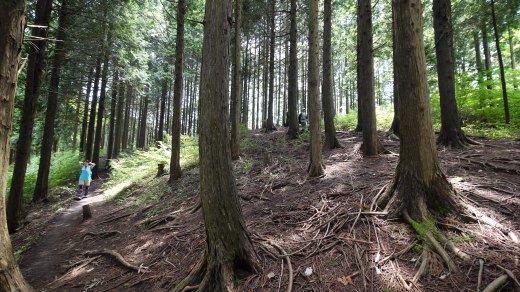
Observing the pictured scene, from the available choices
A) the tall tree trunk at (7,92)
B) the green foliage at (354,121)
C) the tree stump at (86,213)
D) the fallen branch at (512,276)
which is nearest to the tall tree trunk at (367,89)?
the fallen branch at (512,276)

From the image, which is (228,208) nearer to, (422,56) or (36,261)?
(422,56)

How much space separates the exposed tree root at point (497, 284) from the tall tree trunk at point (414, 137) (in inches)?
48.9

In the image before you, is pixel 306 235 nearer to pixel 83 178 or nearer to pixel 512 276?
pixel 512 276

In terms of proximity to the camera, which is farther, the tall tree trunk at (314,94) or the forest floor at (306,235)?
the tall tree trunk at (314,94)

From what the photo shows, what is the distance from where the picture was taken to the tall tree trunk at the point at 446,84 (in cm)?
779

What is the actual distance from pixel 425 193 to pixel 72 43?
13.4 metres

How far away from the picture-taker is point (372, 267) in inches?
134

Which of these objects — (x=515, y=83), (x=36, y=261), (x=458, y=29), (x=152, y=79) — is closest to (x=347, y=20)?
(x=458, y=29)

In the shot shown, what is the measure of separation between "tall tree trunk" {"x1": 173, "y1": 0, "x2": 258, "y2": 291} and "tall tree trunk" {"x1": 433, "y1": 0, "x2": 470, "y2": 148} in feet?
22.4

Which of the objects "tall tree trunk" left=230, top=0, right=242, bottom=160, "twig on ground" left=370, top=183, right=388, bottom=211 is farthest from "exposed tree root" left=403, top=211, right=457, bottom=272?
"tall tree trunk" left=230, top=0, right=242, bottom=160

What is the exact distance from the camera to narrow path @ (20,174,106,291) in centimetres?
579

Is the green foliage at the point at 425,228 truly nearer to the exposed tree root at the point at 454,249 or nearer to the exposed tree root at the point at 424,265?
the exposed tree root at the point at 454,249

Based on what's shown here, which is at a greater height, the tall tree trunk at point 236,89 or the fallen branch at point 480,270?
the tall tree trunk at point 236,89

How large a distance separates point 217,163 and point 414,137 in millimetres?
2923
